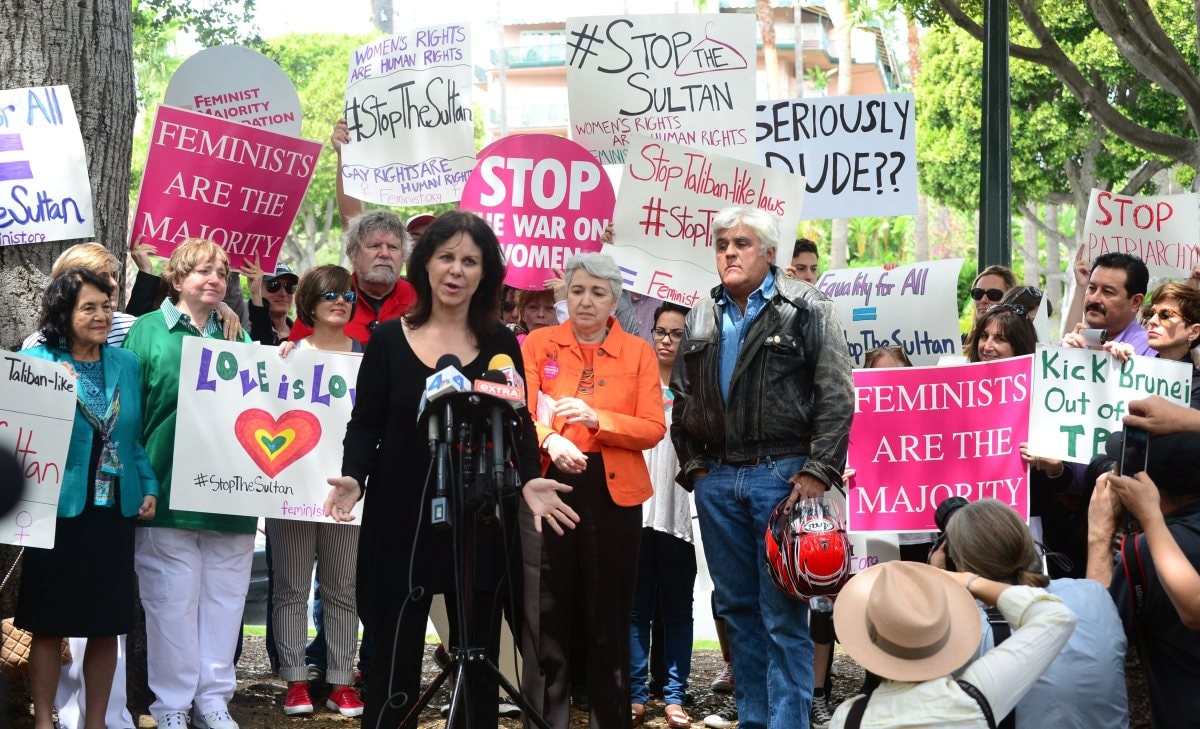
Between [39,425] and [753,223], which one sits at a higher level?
[753,223]

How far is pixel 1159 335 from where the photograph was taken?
6.17m

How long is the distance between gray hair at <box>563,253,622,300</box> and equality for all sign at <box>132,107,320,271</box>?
2.33 m

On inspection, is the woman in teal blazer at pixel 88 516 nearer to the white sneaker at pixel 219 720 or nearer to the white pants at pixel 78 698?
the white pants at pixel 78 698

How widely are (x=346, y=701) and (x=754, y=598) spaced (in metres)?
2.07

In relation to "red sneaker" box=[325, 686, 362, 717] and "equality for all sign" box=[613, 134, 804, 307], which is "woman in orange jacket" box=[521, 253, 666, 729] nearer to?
"red sneaker" box=[325, 686, 362, 717]

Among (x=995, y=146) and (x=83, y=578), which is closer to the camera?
(x=83, y=578)

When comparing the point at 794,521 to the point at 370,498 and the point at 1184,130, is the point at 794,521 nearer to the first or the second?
the point at 370,498

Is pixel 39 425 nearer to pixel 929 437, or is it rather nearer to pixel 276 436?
pixel 276 436

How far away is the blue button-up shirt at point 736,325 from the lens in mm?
5863

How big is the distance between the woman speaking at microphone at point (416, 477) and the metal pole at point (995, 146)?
4.92 metres

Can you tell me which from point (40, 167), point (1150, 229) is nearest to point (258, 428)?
point (40, 167)

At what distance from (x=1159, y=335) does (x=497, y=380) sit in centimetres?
335

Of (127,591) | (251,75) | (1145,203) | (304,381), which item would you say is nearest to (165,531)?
(127,591)

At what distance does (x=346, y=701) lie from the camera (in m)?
6.66
